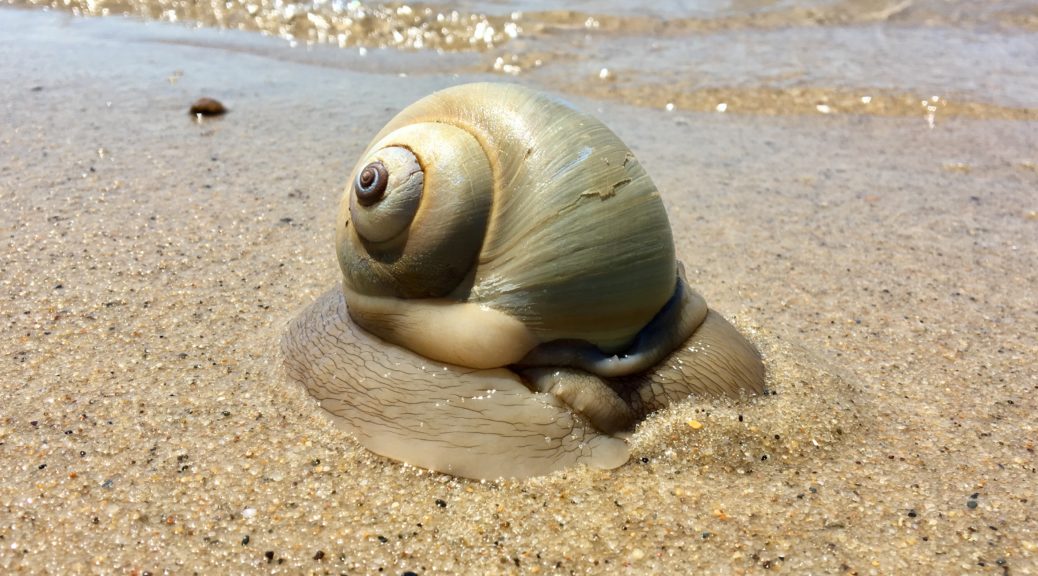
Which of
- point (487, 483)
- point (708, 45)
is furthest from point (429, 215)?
point (708, 45)

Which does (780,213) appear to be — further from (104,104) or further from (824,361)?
(104,104)

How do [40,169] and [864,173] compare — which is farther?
[864,173]

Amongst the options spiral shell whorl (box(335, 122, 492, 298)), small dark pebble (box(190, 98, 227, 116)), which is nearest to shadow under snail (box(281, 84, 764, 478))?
spiral shell whorl (box(335, 122, 492, 298))

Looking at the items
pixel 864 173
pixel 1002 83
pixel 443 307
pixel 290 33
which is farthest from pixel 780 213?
pixel 290 33

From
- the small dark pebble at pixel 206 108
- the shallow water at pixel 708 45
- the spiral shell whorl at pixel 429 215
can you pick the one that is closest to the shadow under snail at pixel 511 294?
the spiral shell whorl at pixel 429 215

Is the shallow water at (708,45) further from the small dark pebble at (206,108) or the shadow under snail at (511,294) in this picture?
the shadow under snail at (511,294)

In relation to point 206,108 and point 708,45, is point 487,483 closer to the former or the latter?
point 206,108
